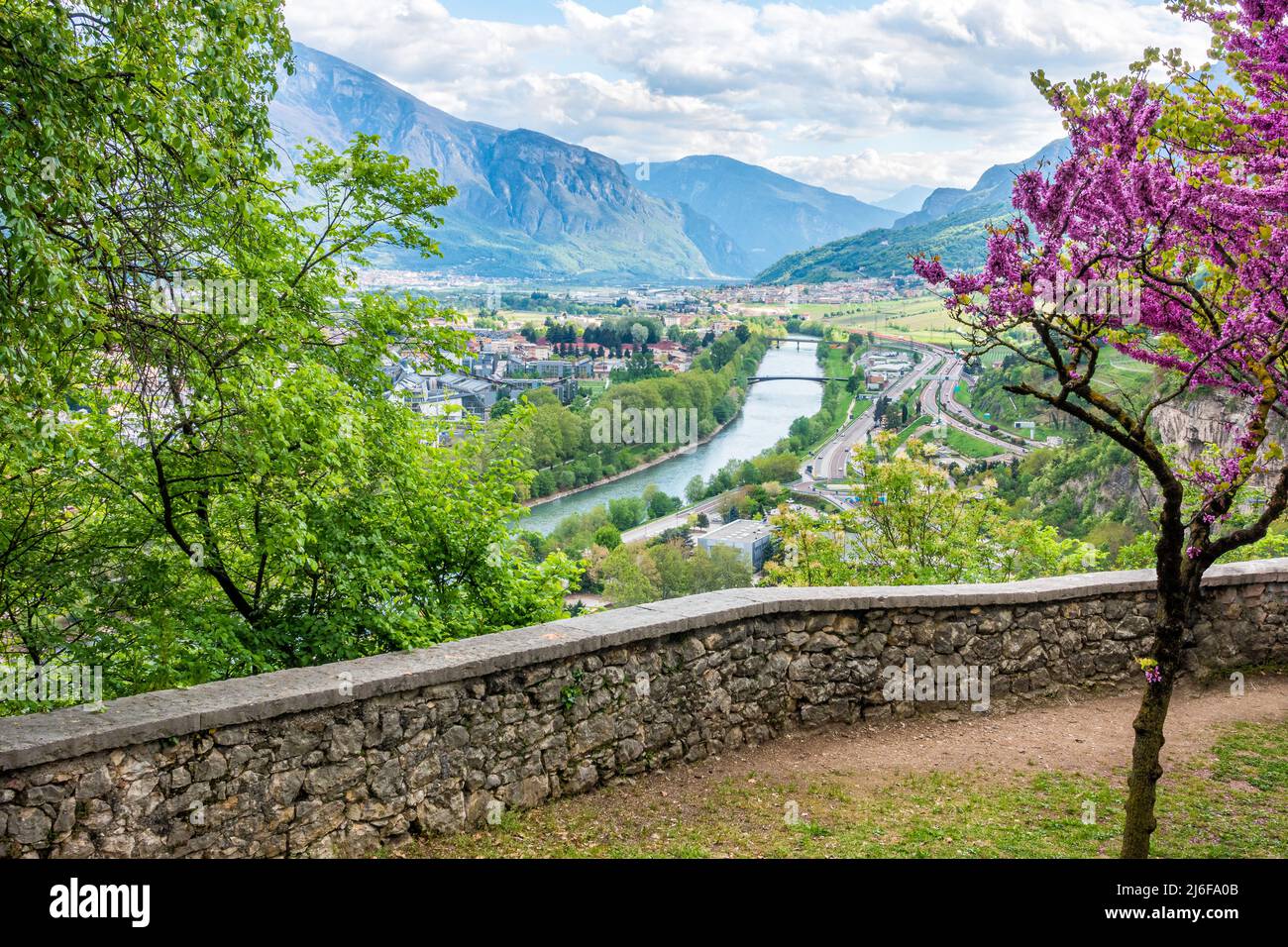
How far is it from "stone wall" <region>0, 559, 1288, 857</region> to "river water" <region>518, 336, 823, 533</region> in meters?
29.2

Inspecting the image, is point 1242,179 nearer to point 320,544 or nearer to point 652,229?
point 320,544

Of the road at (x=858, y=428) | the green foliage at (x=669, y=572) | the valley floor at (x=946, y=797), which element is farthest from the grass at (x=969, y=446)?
the valley floor at (x=946, y=797)

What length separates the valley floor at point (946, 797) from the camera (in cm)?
508

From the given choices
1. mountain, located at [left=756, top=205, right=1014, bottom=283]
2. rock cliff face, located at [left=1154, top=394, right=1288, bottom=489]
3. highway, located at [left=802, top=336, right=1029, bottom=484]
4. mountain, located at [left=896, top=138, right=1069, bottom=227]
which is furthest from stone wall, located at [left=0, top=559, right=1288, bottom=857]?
mountain, located at [left=896, top=138, right=1069, bottom=227]

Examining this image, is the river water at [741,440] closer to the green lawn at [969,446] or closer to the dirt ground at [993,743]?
the green lawn at [969,446]

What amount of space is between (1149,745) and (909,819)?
4.47 ft

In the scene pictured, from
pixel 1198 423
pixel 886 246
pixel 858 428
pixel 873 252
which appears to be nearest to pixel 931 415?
pixel 858 428

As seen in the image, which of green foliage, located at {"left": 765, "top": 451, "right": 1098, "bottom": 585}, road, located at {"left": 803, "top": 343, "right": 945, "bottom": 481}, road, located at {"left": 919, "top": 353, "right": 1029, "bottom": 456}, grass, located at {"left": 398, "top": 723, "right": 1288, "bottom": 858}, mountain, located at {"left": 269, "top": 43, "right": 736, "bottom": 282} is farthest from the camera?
mountain, located at {"left": 269, "top": 43, "right": 736, "bottom": 282}

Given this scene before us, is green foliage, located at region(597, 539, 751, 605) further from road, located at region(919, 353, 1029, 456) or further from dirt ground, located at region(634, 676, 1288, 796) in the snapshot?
road, located at region(919, 353, 1029, 456)

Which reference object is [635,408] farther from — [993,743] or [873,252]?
[873,252]

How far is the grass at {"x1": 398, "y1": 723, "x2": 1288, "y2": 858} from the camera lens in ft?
16.5

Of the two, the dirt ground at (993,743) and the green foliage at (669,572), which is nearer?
the dirt ground at (993,743)

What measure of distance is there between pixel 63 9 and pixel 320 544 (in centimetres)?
328

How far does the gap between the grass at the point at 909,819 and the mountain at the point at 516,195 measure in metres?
38.2
